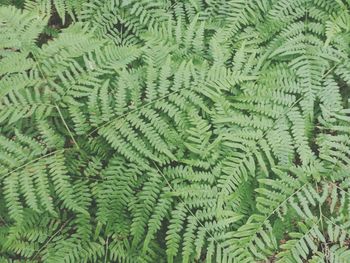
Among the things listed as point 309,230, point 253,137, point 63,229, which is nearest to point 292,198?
point 309,230

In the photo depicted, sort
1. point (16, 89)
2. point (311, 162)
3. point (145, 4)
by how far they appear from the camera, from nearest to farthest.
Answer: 1. point (16, 89)
2. point (311, 162)
3. point (145, 4)

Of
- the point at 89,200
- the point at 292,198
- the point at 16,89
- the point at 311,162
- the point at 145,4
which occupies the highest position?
the point at 145,4

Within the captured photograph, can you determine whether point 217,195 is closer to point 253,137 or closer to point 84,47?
point 253,137

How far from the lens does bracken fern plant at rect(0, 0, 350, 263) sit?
3.18 metres

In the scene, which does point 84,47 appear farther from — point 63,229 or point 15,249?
point 15,249

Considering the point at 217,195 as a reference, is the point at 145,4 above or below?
above

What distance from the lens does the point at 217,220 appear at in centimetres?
321

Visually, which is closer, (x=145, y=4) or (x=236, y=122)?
(x=236, y=122)

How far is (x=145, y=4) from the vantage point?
391 cm

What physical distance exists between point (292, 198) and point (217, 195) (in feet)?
1.95

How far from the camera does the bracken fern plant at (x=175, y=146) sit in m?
3.18

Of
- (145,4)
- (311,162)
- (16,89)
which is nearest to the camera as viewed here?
Result: (16,89)

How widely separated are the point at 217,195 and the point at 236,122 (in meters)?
0.63

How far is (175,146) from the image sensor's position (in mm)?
3398
